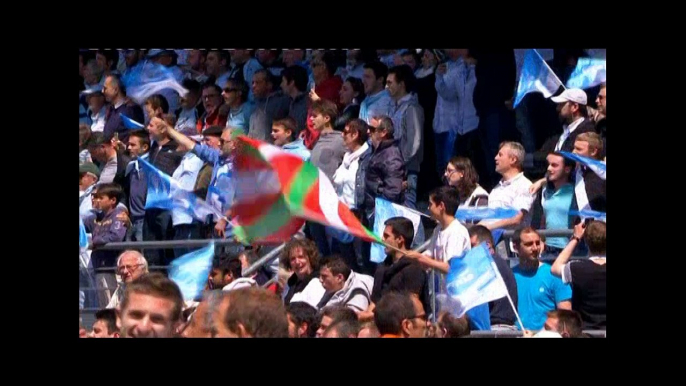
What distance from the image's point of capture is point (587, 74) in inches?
432

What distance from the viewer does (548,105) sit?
432 inches

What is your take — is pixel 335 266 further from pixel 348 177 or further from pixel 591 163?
pixel 591 163

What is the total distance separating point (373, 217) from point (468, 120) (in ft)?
3.10

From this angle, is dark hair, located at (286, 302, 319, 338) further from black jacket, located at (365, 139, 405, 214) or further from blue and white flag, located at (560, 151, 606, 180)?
blue and white flag, located at (560, 151, 606, 180)

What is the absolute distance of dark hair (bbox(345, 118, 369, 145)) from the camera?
11008mm

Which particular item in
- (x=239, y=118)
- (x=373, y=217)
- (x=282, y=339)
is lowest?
(x=282, y=339)

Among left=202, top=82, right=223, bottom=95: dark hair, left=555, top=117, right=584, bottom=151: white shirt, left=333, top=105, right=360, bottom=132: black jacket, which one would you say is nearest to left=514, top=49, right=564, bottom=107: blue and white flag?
left=555, top=117, right=584, bottom=151: white shirt

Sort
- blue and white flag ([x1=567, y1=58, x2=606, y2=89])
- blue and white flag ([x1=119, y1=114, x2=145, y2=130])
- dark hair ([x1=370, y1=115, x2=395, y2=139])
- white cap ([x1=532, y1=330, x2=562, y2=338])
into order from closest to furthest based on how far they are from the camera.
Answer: white cap ([x1=532, y1=330, x2=562, y2=338])
blue and white flag ([x1=567, y1=58, x2=606, y2=89])
dark hair ([x1=370, y1=115, x2=395, y2=139])
blue and white flag ([x1=119, y1=114, x2=145, y2=130])

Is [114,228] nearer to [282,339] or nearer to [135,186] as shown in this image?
[135,186]

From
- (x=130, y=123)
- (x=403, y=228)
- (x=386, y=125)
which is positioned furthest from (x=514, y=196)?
(x=130, y=123)

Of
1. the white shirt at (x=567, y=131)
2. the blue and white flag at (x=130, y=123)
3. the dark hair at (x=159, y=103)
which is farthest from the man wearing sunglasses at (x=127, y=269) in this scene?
the white shirt at (x=567, y=131)

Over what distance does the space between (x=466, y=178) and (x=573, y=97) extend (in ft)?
3.01

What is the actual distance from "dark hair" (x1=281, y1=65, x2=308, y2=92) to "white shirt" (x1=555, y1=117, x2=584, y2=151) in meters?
1.82

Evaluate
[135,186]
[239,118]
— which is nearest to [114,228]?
[135,186]
